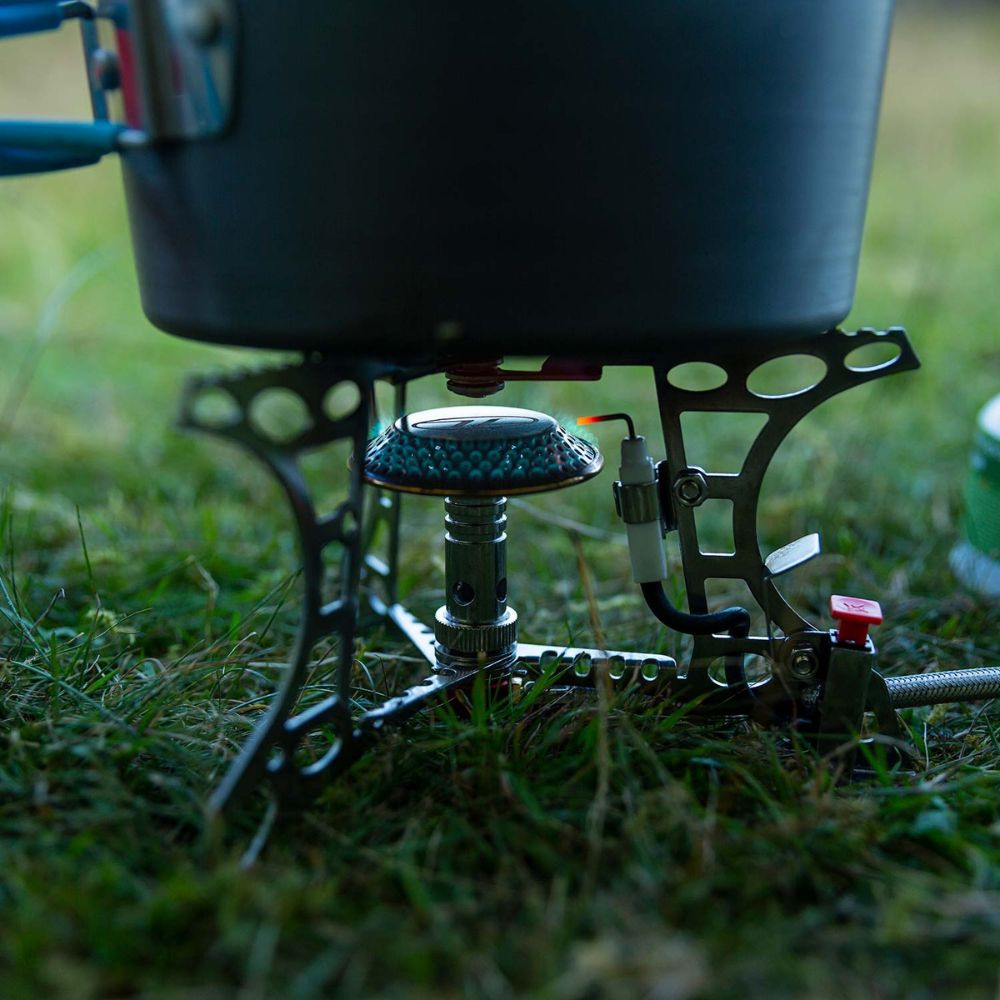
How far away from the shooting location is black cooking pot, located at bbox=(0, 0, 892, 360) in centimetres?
71

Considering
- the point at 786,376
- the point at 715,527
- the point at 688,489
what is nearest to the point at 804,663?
the point at 688,489

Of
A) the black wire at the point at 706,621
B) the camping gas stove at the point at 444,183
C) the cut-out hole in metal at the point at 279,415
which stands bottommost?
the cut-out hole in metal at the point at 279,415

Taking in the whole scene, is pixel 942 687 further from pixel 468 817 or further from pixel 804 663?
pixel 468 817

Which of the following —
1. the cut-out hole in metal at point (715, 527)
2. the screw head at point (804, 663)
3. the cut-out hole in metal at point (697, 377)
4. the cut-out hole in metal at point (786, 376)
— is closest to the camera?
the screw head at point (804, 663)

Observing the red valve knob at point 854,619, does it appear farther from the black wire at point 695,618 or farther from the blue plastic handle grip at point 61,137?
the blue plastic handle grip at point 61,137

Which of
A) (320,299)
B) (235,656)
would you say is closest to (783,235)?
(320,299)

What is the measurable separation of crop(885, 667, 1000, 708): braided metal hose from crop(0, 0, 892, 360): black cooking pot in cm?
37

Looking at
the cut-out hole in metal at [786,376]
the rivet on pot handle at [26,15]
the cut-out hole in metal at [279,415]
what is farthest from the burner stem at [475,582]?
the cut-out hole in metal at [786,376]

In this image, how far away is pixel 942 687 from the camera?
0.97m

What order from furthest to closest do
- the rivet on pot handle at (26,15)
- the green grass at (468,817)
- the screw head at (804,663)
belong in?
the screw head at (804,663) < the rivet on pot handle at (26,15) < the green grass at (468,817)

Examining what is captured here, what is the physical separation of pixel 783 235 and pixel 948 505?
3.30ft

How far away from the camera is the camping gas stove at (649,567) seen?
896 mm

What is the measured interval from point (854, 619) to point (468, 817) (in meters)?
0.37

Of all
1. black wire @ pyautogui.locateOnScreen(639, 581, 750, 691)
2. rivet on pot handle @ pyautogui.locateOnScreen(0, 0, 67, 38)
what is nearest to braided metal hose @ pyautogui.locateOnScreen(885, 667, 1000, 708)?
black wire @ pyautogui.locateOnScreen(639, 581, 750, 691)
